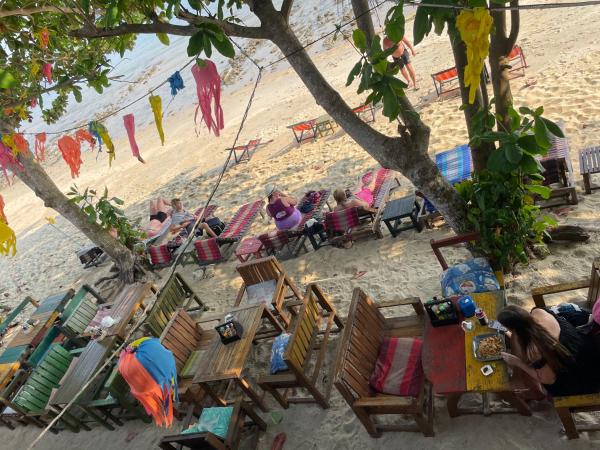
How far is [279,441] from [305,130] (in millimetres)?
9662

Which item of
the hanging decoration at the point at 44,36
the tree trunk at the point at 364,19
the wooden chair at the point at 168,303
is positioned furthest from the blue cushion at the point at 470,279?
the hanging decoration at the point at 44,36

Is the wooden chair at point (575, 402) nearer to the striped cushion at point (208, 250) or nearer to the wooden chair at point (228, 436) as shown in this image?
the wooden chair at point (228, 436)

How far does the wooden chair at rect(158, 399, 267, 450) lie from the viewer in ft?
12.8

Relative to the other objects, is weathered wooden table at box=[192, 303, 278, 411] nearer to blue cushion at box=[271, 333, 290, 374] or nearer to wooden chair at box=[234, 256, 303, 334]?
blue cushion at box=[271, 333, 290, 374]

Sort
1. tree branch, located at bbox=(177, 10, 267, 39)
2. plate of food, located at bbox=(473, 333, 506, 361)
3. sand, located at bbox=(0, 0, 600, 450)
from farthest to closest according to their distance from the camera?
1. sand, located at bbox=(0, 0, 600, 450)
2. tree branch, located at bbox=(177, 10, 267, 39)
3. plate of food, located at bbox=(473, 333, 506, 361)

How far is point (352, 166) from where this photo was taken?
9.45m

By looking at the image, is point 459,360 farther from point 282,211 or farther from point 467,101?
point 282,211

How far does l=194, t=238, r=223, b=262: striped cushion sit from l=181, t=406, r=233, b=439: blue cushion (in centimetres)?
376

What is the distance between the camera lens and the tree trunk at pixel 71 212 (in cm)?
825

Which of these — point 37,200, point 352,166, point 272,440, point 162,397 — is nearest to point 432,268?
point 272,440

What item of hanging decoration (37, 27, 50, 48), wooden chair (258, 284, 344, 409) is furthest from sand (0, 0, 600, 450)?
hanging decoration (37, 27, 50, 48)

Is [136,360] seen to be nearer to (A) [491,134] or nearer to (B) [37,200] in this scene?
(A) [491,134]

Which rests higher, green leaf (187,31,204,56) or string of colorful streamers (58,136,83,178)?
green leaf (187,31,204,56)

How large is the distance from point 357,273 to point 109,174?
53.2 feet
